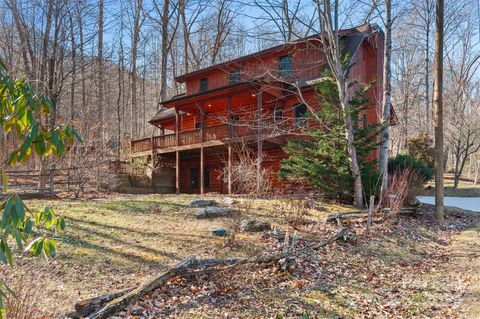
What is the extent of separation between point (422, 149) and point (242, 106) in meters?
13.3

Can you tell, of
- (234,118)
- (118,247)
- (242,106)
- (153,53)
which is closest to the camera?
(118,247)

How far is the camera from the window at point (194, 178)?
22.8 metres

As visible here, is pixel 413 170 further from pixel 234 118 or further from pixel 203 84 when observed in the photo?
pixel 203 84

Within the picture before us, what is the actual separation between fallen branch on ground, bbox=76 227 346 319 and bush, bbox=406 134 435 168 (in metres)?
19.4

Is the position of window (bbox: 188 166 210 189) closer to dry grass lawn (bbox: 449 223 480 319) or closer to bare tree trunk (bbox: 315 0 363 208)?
bare tree trunk (bbox: 315 0 363 208)

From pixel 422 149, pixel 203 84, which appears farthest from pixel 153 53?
pixel 422 149

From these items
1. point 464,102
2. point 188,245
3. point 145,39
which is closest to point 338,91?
point 188,245

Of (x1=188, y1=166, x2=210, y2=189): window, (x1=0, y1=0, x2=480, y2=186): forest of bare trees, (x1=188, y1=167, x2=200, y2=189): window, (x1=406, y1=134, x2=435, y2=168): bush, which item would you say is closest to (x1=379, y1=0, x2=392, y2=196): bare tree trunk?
(x1=0, y1=0, x2=480, y2=186): forest of bare trees

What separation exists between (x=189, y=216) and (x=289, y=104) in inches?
464

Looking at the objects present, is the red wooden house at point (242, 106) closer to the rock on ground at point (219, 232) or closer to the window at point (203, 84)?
the window at point (203, 84)

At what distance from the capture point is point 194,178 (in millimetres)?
23000

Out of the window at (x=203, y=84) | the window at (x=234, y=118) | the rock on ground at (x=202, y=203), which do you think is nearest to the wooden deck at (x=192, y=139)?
the window at (x=234, y=118)

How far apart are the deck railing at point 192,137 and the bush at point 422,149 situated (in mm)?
13818

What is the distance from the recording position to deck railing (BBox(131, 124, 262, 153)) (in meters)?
17.3
